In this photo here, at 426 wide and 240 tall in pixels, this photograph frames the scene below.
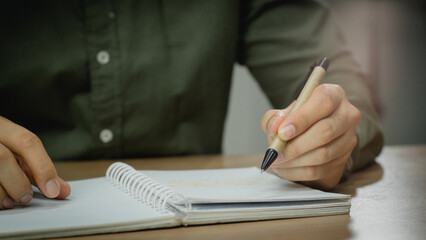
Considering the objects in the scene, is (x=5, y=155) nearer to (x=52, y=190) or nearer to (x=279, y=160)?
(x=52, y=190)

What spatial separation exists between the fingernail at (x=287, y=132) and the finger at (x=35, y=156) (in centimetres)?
28

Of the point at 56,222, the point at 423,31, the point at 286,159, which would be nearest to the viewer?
the point at 56,222

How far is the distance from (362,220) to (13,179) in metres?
0.40

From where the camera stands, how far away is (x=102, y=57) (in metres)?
1.02

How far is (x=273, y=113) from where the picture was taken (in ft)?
1.94

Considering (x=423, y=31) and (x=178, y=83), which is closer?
(x=178, y=83)

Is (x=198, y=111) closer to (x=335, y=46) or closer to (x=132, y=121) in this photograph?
(x=132, y=121)

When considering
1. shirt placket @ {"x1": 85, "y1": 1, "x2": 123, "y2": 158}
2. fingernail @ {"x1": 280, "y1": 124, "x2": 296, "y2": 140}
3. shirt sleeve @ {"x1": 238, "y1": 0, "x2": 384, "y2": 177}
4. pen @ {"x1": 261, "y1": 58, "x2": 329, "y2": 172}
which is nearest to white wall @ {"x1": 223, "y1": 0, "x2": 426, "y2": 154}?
shirt sleeve @ {"x1": 238, "y1": 0, "x2": 384, "y2": 177}

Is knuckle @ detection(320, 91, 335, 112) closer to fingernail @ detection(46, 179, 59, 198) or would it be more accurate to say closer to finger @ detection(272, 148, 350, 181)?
finger @ detection(272, 148, 350, 181)

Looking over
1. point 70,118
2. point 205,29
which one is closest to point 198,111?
point 205,29

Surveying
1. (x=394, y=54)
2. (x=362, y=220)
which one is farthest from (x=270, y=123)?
(x=394, y=54)

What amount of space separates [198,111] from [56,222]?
73 cm

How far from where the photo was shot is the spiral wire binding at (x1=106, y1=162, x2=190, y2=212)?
47 cm

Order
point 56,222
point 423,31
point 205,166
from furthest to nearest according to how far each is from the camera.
→ point 423,31
point 205,166
point 56,222
